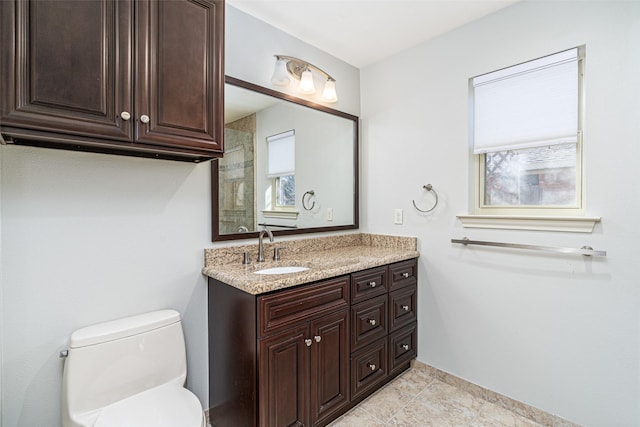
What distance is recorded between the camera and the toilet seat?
1198 mm

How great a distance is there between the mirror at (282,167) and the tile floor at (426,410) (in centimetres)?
123

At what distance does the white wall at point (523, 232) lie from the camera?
1540 mm

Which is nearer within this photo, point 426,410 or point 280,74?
point 426,410

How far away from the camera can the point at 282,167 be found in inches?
85.4

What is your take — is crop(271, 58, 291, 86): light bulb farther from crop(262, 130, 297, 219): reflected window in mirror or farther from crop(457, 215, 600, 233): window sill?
crop(457, 215, 600, 233): window sill

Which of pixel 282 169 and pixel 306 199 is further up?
pixel 282 169

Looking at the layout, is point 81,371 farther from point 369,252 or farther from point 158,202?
point 369,252

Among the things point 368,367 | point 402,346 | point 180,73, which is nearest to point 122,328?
point 180,73

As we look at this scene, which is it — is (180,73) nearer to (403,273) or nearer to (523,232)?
(403,273)

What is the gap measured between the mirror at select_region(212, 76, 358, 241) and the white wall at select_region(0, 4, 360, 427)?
0.19 metres

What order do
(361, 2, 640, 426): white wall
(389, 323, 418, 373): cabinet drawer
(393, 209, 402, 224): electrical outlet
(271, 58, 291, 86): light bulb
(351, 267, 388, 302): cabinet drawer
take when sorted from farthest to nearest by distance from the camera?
1. (393, 209, 402, 224): electrical outlet
2. (389, 323, 418, 373): cabinet drawer
3. (271, 58, 291, 86): light bulb
4. (351, 267, 388, 302): cabinet drawer
5. (361, 2, 640, 426): white wall

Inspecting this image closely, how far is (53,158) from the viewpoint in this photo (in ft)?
4.31

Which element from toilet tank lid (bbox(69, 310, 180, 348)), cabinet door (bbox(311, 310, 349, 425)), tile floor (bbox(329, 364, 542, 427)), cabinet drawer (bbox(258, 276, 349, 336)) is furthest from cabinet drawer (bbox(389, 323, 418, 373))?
toilet tank lid (bbox(69, 310, 180, 348))

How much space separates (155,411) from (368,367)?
1.23 m
